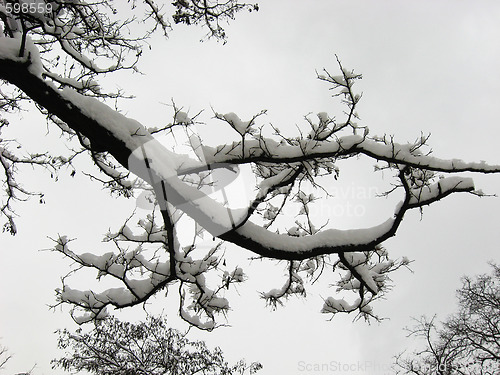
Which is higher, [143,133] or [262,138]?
[262,138]

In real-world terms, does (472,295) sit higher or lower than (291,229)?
higher

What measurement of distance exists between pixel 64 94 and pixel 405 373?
14.5 m

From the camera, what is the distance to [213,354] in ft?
43.9

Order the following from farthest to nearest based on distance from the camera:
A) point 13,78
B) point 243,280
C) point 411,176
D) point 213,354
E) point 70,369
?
point 213,354 → point 70,369 → point 243,280 → point 411,176 → point 13,78

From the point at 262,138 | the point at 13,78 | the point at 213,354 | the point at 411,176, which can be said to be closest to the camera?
the point at 13,78

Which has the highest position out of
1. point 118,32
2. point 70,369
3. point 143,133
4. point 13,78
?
point 118,32

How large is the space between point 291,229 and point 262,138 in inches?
81.3

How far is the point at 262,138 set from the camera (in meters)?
3.30

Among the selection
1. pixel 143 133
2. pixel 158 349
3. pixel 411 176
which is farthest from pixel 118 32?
pixel 158 349

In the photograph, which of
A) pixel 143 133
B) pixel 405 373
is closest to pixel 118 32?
pixel 143 133

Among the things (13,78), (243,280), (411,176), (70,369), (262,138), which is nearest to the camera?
(13,78)

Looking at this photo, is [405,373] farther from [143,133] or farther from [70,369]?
[143,133]

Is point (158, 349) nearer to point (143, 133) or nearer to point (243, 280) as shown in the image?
point (243, 280)

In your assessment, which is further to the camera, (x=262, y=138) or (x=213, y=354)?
(x=213, y=354)
